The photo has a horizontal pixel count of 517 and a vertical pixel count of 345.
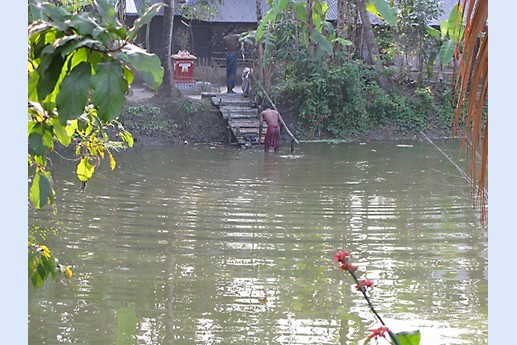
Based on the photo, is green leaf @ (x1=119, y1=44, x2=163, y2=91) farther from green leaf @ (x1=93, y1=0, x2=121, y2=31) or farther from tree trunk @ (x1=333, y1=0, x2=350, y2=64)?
tree trunk @ (x1=333, y1=0, x2=350, y2=64)

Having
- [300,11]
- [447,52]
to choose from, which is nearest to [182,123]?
[447,52]

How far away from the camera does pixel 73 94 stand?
5.33 ft

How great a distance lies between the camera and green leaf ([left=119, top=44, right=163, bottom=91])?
1680 mm

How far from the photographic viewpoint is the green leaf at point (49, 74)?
5.44ft

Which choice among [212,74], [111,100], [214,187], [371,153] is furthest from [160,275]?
[212,74]

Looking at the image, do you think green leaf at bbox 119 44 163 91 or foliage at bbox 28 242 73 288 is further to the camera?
foliage at bbox 28 242 73 288

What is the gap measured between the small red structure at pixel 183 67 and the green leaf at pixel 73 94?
16731 mm

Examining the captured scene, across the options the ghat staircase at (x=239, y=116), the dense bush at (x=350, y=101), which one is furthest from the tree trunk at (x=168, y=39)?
the dense bush at (x=350, y=101)

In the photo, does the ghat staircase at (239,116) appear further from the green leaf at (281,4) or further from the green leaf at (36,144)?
the green leaf at (36,144)

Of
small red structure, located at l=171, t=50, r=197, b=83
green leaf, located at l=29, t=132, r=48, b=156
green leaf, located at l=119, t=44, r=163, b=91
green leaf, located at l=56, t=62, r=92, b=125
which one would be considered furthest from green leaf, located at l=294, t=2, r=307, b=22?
small red structure, located at l=171, t=50, r=197, b=83

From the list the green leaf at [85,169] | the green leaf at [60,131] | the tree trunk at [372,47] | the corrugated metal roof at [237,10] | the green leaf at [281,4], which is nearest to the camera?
the green leaf at [60,131]

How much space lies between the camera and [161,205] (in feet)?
32.1

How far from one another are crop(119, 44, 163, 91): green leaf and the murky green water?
122 inches

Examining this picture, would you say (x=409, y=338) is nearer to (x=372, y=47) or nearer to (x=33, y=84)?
(x=33, y=84)
